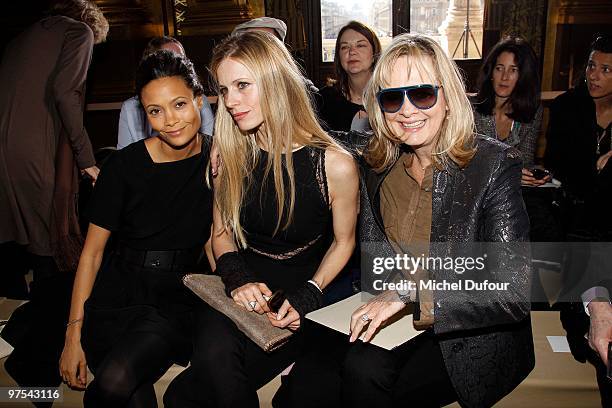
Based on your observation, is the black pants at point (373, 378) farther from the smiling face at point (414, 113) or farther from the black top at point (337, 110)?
the black top at point (337, 110)

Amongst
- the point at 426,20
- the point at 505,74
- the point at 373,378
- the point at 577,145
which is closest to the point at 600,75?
the point at 577,145

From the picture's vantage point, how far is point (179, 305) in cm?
220

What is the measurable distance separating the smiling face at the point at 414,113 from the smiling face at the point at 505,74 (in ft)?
6.65

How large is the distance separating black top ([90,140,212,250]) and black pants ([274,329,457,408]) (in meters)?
0.72

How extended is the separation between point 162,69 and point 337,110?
1.88 meters

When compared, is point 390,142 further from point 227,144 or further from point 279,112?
point 227,144

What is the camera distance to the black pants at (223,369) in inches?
73.6

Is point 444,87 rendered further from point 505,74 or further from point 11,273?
point 11,273

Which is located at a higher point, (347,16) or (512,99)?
(347,16)

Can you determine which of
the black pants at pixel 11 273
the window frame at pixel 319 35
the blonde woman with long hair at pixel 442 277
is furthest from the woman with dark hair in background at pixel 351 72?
the window frame at pixel 319 35

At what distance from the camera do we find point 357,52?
12.7ft

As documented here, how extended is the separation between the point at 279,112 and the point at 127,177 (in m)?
0.65

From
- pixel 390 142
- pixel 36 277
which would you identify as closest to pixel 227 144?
pixel 390 142

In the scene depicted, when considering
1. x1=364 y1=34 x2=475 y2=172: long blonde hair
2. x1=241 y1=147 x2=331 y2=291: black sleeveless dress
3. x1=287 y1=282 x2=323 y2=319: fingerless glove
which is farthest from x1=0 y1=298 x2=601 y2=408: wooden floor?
x1=364 y1=34 x2=475 y2=172: long blonde hair
